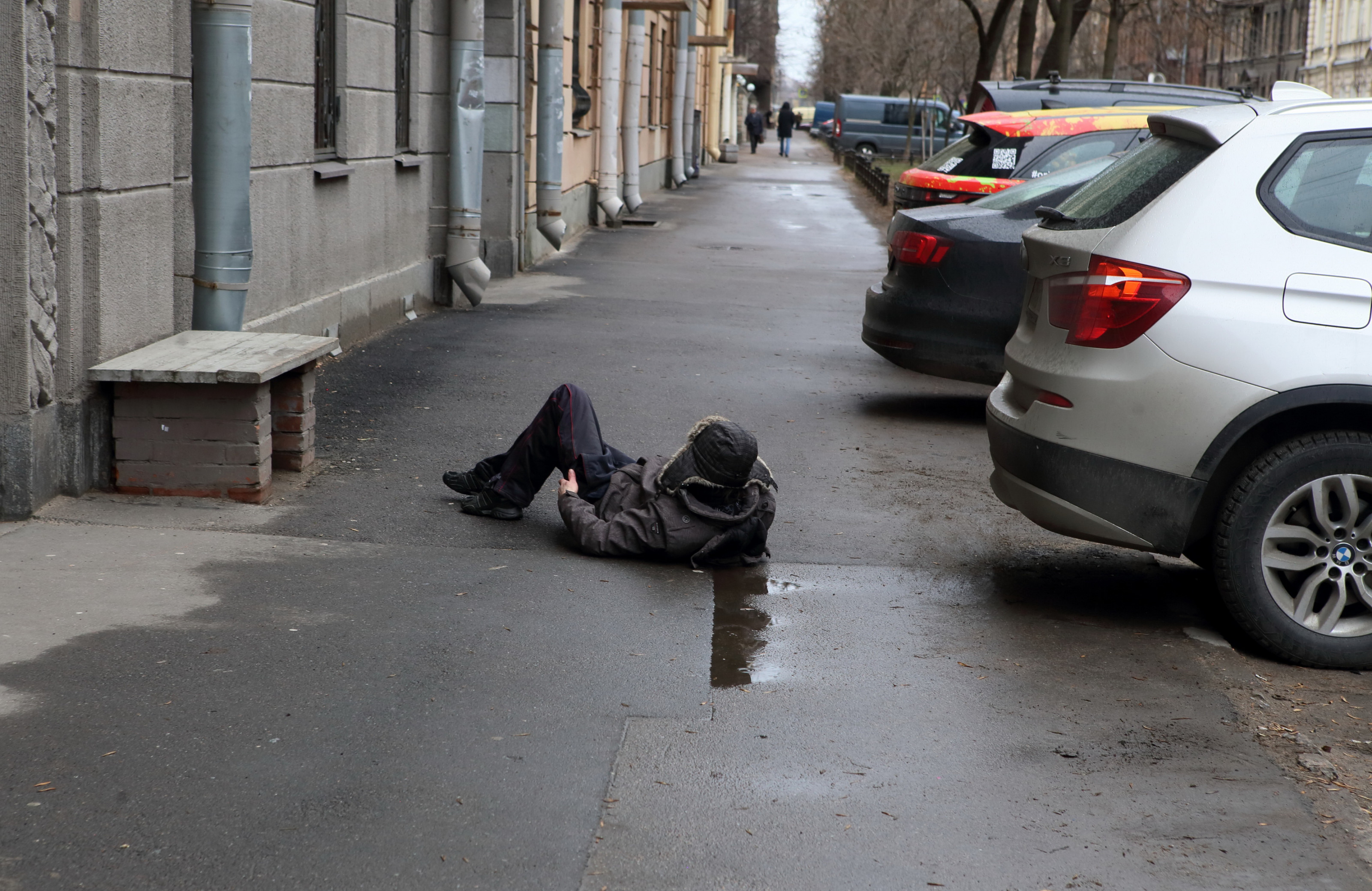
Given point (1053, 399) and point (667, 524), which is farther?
point (667, 524)

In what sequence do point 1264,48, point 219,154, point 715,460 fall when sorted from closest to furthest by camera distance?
1. point 715,460
2. point 219,154
3. point 1264,48

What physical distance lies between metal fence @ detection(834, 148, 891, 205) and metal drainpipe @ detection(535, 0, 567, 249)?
13579 mm

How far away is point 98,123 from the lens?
5.79 meters

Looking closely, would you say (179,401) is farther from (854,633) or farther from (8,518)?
(854,633)

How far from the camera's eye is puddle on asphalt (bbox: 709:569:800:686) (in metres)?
4.57

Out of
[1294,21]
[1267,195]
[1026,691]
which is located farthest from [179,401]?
[1294,21]

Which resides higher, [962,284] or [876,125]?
[876,125]

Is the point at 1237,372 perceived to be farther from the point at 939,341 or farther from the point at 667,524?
the point at 939,341

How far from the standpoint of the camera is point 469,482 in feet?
20.8

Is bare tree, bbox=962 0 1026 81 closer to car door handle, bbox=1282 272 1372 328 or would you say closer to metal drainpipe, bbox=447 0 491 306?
metal drainpipe, bbox=447 0 491 306

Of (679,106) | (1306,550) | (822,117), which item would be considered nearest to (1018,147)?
(1306,550)

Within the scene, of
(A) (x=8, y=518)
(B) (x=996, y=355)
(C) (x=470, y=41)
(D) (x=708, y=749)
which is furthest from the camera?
(C) (x=470, y=41)

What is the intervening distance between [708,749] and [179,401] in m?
3.13

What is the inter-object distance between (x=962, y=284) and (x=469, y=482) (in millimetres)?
3565
